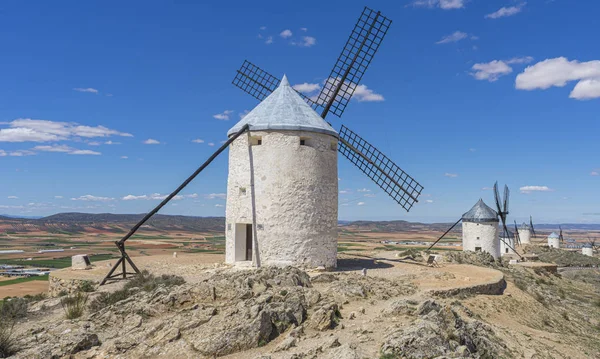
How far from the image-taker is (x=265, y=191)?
14.8m

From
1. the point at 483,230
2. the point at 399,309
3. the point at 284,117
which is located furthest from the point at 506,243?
the point at 399,309

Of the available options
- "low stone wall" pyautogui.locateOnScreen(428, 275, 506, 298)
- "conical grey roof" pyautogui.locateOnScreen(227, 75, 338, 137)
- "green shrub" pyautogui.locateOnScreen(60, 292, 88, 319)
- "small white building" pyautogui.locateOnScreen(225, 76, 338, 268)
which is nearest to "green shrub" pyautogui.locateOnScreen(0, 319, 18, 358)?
"green shrub" pyautogui.locateOnScreen(60, 292, 88, 319)

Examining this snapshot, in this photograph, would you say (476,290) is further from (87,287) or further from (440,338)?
(87,287)

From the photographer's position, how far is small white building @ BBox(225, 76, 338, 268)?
48.0ft

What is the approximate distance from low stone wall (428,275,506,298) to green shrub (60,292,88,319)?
28.4 feet

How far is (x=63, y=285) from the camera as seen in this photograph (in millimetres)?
13930

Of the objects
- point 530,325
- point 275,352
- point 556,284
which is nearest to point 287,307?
point 275,352

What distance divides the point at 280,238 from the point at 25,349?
24.8 feet

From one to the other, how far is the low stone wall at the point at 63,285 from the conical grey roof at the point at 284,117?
6.44m

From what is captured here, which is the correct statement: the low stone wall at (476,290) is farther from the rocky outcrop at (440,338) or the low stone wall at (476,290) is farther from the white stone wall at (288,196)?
the white stone wall at (288,196)

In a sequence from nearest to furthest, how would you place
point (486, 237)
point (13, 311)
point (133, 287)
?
point (13, 311) < point (133, 287) < point (486, 237)

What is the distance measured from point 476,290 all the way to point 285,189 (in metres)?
6.41

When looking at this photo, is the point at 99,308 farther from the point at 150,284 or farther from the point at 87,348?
the point at 87,348

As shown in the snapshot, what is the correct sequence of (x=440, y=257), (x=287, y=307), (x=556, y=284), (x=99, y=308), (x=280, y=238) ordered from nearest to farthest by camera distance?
(x=287, y=307)
(x=99, y=308)
(x=280, y=238)
(x=440, y=257)
(x=556, y=284)
